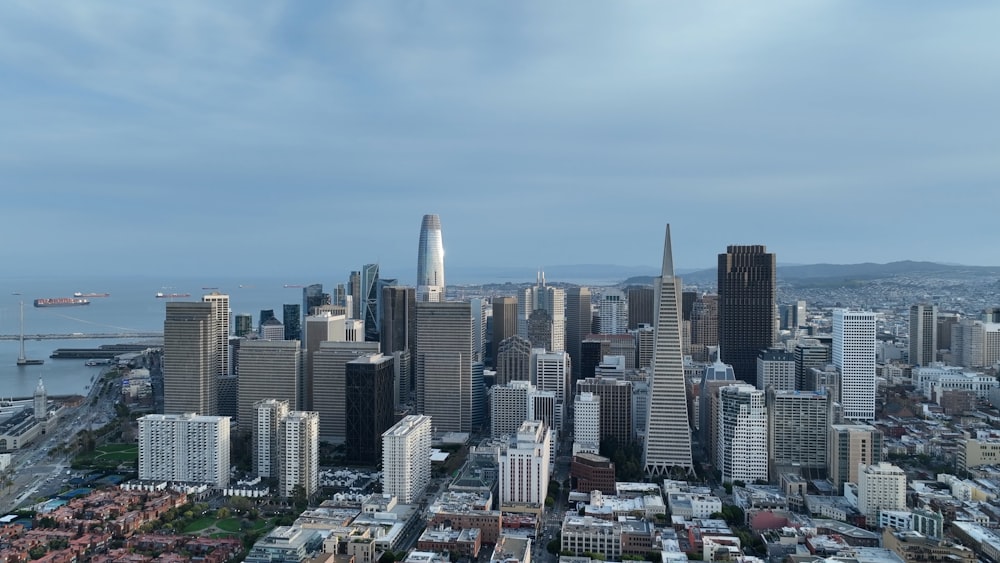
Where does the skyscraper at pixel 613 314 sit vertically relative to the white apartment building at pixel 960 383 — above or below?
above

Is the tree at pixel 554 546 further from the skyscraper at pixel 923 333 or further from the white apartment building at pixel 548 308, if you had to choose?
the skyscraper at pixel 923 333

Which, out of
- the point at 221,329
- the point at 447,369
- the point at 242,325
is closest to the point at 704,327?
the point at 447,369

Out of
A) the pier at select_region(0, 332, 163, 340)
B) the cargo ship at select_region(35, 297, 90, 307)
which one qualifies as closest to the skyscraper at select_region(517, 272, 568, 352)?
the pier at select_region(0, 332, 163, 340)

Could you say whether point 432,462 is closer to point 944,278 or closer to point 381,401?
point 381,401

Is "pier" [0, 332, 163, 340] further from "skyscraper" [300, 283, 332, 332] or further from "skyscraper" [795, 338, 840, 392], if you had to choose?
"skyscraper" [795, 338, 840, 392]

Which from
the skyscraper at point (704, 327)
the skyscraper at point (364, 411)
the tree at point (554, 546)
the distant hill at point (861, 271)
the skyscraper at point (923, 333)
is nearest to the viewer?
the tree at point (554, 546)

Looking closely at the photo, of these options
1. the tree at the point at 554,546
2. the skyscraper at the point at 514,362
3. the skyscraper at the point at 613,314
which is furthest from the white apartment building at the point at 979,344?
the tree at the point at 554,546

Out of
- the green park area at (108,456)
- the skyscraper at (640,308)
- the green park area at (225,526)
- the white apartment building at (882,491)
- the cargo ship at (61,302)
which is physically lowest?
the green park area at (225,526)
